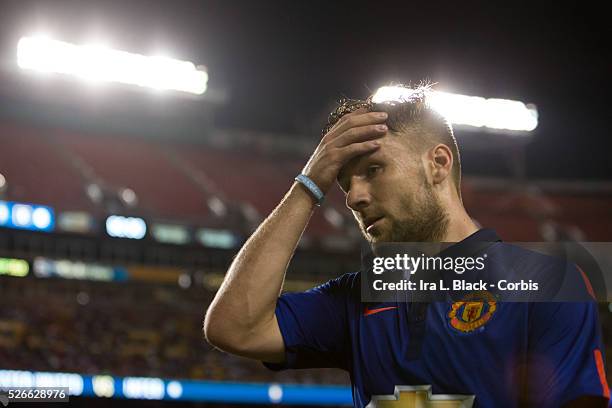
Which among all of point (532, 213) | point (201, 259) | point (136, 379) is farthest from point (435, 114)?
point (532, 213)

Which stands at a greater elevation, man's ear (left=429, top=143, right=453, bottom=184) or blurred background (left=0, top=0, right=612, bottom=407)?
blurred background (left=0, top=0, right=612, bottom=407)

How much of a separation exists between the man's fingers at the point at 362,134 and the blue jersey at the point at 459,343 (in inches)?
11.6

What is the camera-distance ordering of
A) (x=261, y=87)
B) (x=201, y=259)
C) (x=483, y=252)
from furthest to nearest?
(x=261, y=87) → (x=201, y=259) → (x=483, y=252)

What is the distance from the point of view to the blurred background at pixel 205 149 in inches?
557

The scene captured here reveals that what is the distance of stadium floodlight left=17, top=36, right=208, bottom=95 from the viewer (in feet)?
57.6

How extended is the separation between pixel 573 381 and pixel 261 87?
17.5 m

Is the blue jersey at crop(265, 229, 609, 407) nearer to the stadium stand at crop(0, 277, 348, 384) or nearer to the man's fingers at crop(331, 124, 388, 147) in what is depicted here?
the man's fingers at crop(331, 124, 388, 147)

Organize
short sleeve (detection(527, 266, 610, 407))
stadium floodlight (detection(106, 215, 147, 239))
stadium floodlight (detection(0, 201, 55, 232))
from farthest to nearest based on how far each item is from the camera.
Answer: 1. stadium floodlight (detection(106, 215, 147, 239))
2. stadium floodlight (detection(0, 201, 55, 232))
3. short sleeve (detection(527, 266, 610, 407))

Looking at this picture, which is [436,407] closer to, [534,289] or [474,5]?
[534,289]

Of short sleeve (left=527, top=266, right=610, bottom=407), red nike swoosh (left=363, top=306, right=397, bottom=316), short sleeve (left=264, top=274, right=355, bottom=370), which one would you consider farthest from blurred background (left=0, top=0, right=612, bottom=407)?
short sleeve (left=527, top=266, right=610, bottom=407)

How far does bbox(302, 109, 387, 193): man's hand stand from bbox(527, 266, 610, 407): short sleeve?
498 mm

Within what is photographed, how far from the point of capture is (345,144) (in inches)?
69.6

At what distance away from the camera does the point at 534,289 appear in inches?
62.1

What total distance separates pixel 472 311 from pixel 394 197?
0.94 feet
